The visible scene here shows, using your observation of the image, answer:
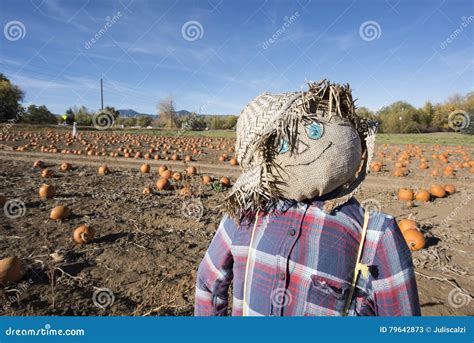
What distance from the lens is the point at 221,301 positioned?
63.7 inches

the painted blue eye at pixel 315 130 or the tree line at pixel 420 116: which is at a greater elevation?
the tree line at pixel 420 116

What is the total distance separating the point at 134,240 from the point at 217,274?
11.1 feet

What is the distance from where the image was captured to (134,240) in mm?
4555

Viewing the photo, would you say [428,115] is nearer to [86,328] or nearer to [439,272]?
[439,272]

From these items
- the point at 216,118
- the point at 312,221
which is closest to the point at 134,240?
the point at 312,221

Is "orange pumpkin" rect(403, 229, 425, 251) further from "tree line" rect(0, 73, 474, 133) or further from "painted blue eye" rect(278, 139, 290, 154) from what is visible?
"tree line" rect(0, 73, 474, 133)

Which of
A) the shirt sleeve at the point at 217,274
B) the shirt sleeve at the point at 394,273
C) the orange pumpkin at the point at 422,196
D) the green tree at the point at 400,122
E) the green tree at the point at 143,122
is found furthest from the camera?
the green tree at the point at 143,122

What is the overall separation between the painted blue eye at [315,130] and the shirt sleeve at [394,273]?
47cm

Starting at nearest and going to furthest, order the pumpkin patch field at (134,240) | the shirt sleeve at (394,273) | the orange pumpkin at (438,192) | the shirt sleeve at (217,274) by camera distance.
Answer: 1. the shirt sleeve at (394,273)
2. the shirt sleeve at (217,274)
3. the pumpkin patch field at (134,240)
4. the orange pumpkin at (438,192)

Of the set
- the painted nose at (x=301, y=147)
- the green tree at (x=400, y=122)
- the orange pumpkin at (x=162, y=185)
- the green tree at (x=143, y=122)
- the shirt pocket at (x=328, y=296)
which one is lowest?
the shirt pocket at (x=328, y=296)

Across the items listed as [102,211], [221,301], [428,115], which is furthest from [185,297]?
[428,115]

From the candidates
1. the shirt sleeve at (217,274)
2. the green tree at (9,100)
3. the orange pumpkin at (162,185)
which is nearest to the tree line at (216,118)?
the green tree at (9,100)

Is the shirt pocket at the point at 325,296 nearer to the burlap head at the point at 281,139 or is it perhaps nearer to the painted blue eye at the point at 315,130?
the burlap head at the point at 281,139

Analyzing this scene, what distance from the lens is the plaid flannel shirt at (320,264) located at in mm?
1248
